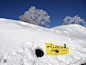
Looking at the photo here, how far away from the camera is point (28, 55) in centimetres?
268

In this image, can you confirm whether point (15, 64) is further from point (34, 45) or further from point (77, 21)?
point (77, 21)

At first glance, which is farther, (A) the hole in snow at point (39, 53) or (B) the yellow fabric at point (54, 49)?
(B) the yellow fabric at point (54, 49)

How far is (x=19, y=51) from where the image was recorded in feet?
8.61

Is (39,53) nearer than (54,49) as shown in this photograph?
Yes

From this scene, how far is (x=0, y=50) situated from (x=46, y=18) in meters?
17.2

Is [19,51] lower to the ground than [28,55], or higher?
higher

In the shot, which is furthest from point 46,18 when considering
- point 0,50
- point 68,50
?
point 0,50

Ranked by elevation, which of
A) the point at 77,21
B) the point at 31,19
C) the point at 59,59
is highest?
the point at 77,21

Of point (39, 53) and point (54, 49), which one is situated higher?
point (54, 49)

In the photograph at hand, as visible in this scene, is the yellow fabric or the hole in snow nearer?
the hole in snow

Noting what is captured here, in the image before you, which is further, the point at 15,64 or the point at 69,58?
the point at 69,58

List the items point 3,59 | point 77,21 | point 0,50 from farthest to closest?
1. point 77,21
2. point 0,50
3. point 3,59

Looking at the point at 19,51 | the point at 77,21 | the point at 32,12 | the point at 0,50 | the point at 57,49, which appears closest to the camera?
the point at 0,50

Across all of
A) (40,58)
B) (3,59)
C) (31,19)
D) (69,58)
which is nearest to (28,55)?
(40,58)
